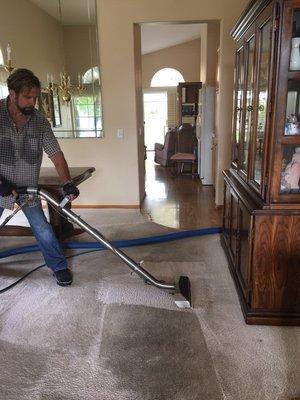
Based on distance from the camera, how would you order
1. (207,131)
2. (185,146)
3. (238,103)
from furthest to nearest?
(185,146) < (207,131) < (238,103)

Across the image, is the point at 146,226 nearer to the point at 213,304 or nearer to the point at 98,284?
the point at 98,284

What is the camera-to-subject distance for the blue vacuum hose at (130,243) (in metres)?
3.10

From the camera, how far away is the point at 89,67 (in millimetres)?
4230

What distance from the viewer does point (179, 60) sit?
9.79m

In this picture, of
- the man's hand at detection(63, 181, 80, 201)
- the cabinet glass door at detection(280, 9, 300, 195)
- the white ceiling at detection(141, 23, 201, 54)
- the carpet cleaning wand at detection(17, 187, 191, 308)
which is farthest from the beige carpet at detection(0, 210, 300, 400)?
the white ceiling at detection(141, 23, 201, 54)

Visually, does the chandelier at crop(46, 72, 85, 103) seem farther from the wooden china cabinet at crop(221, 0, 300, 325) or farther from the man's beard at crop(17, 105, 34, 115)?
the wooden china cabinet at crop(221, 0, 300, 325)

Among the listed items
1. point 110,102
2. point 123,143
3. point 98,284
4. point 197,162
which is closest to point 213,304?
point 98,284

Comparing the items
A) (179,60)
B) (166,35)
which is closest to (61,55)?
(166,35)

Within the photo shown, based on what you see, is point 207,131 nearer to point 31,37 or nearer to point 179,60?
point 31,37

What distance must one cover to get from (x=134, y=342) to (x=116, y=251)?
589 mm

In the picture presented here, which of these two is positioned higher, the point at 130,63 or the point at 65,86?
the point at 130,63

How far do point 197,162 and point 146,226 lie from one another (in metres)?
3.41

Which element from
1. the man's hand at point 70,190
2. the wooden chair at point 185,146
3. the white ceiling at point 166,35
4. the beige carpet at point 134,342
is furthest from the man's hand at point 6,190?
the white ceiling at point 166,35

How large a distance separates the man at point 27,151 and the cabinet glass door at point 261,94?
3.92 ft
